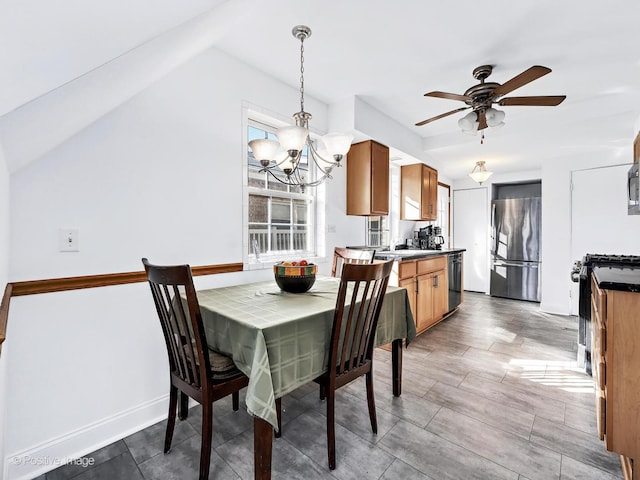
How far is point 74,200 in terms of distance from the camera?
168 cm

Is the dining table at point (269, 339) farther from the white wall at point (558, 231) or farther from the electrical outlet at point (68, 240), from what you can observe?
the white wall at point (558, 231)

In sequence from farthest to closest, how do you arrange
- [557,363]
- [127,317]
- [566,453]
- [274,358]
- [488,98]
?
[557,363], [488,98], [127,317], [566,453], [274,358]

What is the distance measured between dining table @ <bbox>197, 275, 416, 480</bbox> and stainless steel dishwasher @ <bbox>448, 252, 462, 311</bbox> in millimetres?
2568

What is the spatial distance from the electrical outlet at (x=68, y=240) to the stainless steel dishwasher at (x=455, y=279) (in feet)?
12.9

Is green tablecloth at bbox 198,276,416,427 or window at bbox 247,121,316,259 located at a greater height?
window at bbox 247,121,316,259

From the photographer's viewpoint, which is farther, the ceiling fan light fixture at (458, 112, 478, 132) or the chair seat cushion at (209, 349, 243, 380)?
the ceiling fan light fixture at (458, 112, 478, 132)

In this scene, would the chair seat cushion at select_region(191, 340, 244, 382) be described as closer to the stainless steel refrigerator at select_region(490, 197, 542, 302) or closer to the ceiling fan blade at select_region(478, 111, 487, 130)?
the ceiling fan blade at select_region(478, 111, 487, 130)

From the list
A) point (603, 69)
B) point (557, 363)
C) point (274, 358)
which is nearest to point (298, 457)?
point (274, 358)

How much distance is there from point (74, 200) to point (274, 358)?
4.55ft

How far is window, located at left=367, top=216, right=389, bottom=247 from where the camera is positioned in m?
4.05

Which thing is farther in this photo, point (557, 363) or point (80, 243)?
point (557, 363)

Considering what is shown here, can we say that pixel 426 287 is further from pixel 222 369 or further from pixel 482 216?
pixel 482 216

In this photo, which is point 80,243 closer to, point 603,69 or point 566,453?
point 566,453

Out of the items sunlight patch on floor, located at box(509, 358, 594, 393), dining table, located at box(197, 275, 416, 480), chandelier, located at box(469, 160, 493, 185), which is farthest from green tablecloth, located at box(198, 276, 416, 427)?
chandelier, located at box(469, 160, 493, 185)
